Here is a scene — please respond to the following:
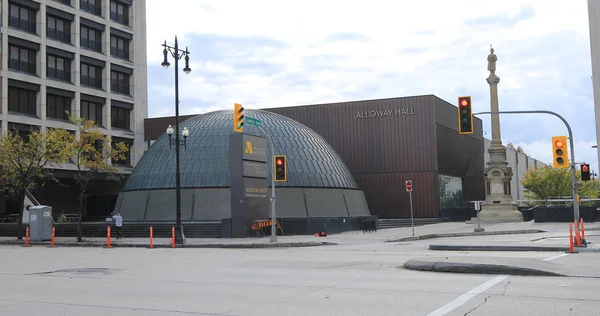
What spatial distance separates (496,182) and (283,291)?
4749cm

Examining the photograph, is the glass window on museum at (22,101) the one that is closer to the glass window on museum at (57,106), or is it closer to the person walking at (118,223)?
the glass window on museum at (57,106)

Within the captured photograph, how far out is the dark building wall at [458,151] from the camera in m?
58.9

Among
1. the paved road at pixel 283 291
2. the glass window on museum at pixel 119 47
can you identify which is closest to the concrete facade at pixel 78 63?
the glass window on museum at pixel 119 47

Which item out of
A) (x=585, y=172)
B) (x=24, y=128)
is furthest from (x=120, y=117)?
(x=585, y=172)

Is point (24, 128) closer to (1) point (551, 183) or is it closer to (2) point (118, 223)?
(2) point (118, 223)

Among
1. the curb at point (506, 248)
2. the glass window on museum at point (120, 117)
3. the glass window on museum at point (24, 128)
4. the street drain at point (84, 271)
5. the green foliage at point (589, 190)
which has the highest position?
the glass window on museum at point (120, 117)

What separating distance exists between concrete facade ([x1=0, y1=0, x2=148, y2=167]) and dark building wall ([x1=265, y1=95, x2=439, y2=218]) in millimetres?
19892

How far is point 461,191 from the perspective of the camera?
2591 inches

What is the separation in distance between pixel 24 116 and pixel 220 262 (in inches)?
1578

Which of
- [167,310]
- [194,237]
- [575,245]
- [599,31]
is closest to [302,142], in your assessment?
[194,237]

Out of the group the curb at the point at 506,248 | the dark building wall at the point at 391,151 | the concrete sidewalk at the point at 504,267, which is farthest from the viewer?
the dark building wall at the point at 391,151

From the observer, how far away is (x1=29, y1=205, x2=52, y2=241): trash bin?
37.0m

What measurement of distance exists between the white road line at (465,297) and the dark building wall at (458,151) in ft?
145

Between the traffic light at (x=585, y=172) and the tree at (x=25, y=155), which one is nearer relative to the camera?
the traffic light at (x=585, y=172)
